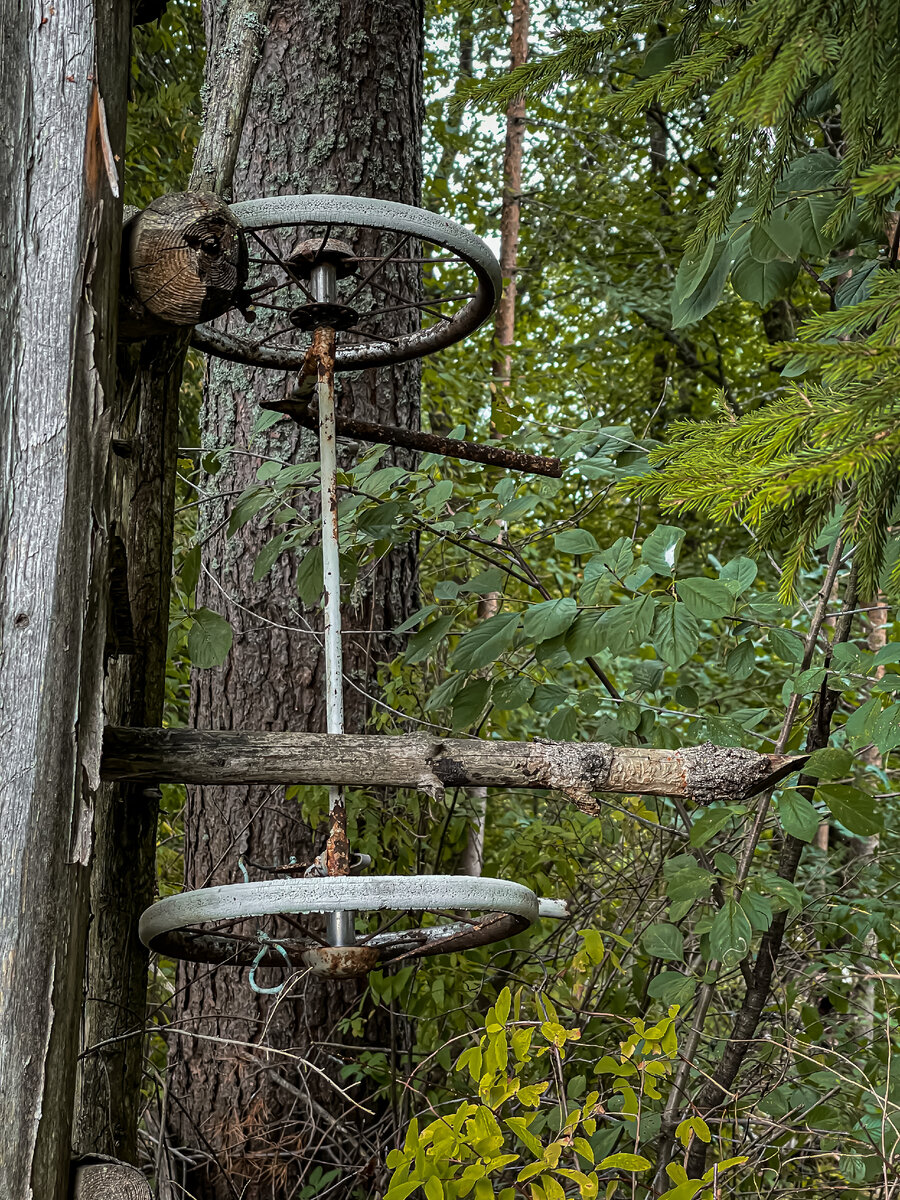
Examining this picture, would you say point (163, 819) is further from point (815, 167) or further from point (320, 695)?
point (815, 167)

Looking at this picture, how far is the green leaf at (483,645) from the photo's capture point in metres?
2.00

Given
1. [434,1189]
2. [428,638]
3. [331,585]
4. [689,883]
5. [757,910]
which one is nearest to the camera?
[434,1189]

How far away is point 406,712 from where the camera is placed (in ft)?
8.68

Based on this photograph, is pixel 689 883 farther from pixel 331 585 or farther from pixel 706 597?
pixel 331 585

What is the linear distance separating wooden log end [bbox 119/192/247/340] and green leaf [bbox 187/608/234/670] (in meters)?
0.63

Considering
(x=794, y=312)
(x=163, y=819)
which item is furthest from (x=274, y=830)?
(x=794, y=312)

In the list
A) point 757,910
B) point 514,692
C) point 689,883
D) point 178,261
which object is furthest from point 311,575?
point 757,910

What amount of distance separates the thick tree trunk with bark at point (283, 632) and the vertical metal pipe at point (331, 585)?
3.07 feet

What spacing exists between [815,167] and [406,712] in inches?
60.4

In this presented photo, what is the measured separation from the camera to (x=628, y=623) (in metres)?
1.84

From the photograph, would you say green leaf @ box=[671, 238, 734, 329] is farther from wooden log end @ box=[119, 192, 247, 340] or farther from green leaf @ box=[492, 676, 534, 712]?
wooden log end @ box=[119, 192, 247, 340]

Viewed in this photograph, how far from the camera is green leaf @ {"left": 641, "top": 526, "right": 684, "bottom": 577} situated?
1.85 metres

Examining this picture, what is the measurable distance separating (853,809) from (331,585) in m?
0.99

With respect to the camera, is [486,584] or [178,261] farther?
[486,584]
